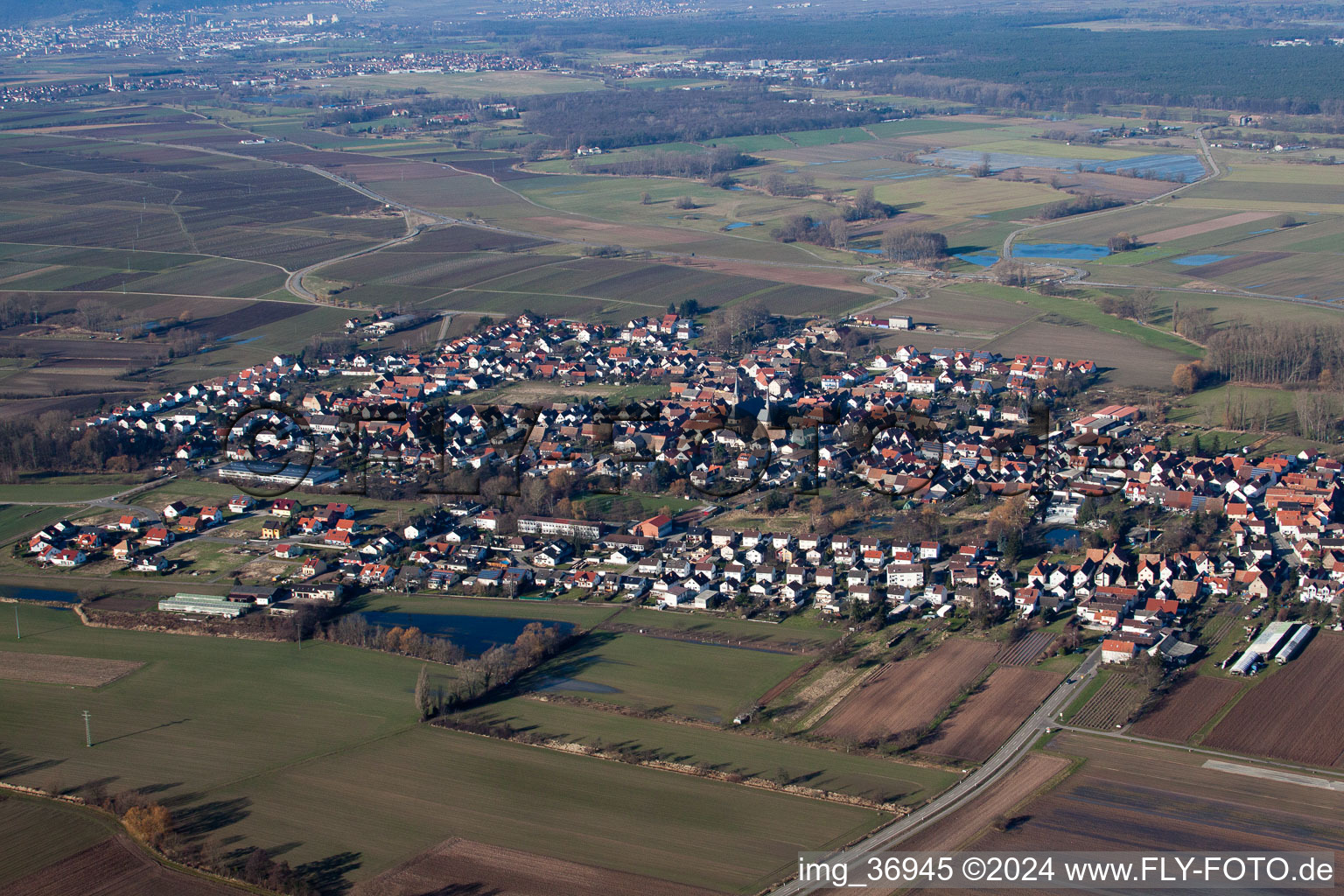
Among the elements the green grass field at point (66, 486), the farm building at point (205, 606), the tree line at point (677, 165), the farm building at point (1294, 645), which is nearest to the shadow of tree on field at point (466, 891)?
the farm building at point (205, 606)

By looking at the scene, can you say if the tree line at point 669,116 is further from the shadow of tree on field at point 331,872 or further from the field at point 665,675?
the shadow of tree on field at point 331,872

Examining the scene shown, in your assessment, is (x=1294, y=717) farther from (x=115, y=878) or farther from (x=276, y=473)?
(x=276, y=473)

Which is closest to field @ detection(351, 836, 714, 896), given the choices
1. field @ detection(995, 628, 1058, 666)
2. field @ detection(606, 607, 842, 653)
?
field @ detection(606, 607, 842, 653)

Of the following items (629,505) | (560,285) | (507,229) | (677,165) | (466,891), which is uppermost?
(677,165)

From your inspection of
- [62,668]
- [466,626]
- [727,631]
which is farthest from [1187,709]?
[62,668]

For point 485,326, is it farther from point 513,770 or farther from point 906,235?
point 513,770

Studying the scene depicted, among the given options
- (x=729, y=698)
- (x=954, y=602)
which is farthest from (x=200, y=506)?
(x=954, y=602)
